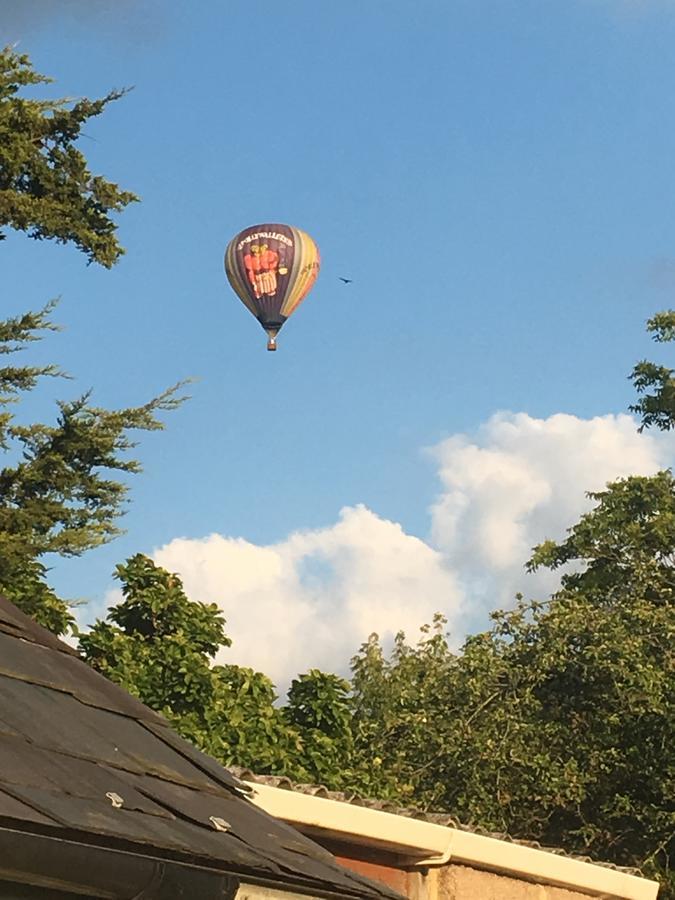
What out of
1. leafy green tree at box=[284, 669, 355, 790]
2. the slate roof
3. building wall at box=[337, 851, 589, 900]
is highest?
leafy green tree at box=[284, 669, 355, 790]

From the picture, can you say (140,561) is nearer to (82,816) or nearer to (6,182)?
(6,182)

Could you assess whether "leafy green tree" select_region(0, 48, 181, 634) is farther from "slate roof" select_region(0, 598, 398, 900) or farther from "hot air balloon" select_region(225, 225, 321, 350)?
"slate roof" select_region(0, 598, 398, 900)

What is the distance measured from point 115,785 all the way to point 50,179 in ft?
73.4

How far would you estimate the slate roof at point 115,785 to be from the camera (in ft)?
11.4

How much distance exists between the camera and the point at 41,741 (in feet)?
12.7

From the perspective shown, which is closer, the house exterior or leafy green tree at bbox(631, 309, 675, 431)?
the house exterior

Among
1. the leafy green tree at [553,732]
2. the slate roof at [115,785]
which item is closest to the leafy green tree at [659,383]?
the leafy green tree at [553,732]

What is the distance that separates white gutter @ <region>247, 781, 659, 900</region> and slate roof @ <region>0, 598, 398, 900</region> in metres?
2.26

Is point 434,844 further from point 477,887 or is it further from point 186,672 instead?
point 186,672

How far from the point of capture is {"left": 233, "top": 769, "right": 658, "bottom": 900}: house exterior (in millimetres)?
8609

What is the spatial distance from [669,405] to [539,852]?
3064cm

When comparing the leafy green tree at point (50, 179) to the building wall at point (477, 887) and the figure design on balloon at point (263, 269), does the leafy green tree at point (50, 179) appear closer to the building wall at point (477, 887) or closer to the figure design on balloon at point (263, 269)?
the figure design on balloon at point (263, 269)

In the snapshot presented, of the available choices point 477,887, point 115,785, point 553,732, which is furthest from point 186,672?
point 115,785

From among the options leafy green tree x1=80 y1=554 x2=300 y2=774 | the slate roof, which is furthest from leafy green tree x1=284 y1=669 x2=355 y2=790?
the slate roof
